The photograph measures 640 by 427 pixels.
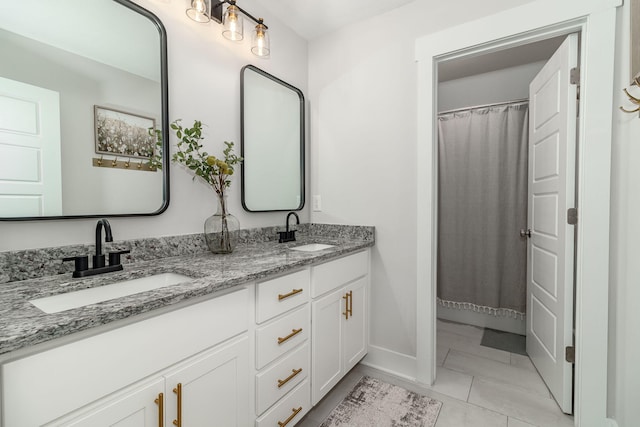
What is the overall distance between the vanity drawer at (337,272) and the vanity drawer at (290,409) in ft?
1.48

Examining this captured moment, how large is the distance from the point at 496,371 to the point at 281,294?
170 centimetres

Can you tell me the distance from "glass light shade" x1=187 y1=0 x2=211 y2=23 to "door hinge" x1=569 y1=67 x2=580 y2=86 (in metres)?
1.92

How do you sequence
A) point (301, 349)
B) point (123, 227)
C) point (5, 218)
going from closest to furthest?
point (5, 218) → point (123, 227) → point (301, 349)

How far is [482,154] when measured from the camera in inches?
107

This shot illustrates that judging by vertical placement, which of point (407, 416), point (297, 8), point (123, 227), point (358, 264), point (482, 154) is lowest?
point (407, 416)

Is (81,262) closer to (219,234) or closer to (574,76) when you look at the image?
(219,234)

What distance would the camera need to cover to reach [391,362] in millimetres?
2037

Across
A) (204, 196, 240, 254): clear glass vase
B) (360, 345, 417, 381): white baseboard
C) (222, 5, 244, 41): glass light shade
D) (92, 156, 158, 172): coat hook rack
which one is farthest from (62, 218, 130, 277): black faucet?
(360, 345, 417, 381): white baseboard

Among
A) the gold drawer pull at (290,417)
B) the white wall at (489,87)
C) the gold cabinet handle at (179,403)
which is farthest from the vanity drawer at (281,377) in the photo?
the white wall at (489,87)

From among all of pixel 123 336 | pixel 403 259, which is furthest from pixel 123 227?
pixel 403 259

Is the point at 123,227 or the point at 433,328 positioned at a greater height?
the point at 123,227

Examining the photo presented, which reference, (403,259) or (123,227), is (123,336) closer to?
(123,227)

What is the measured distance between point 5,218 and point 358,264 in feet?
5.41

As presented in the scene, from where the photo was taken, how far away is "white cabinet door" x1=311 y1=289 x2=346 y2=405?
1.53 meters
